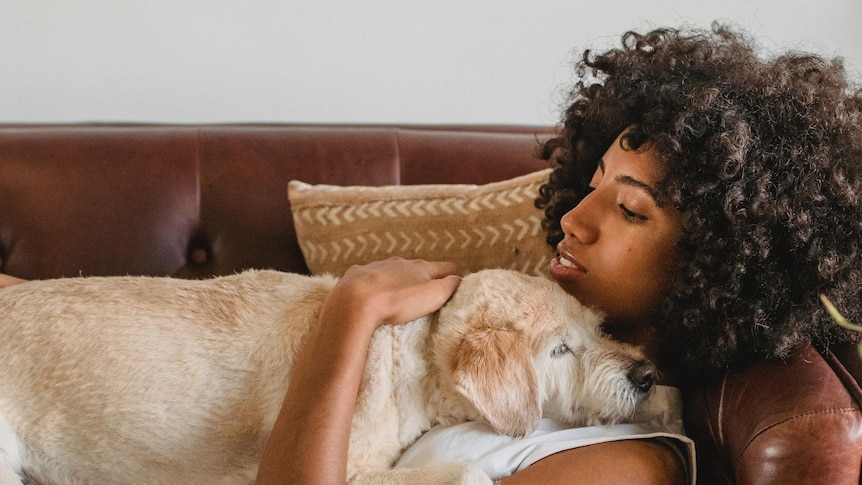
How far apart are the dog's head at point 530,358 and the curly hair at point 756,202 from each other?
19cm

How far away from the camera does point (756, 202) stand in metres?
1.46

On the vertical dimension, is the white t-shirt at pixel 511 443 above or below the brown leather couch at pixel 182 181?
below

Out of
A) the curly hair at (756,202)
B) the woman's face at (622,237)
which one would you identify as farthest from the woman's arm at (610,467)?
the woman's face at (622,237)

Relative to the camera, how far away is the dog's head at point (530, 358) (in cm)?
142

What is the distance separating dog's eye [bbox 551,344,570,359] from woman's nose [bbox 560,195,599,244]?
0.78ft

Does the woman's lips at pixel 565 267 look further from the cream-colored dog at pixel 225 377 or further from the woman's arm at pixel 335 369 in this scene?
the woman's arm at pixel 335 369

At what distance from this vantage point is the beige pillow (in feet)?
6.48

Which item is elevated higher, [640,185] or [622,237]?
[640,185]

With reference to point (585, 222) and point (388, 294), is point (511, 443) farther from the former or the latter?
point (585, 222)

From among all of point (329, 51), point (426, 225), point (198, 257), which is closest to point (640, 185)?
point (426, 225)

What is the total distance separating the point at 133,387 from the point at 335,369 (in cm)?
42

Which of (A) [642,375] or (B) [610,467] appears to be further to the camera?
(A) [642,375]

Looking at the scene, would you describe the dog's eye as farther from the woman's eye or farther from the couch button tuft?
the couch button tuft

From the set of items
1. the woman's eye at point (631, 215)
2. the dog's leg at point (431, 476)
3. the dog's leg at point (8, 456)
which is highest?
the woman's eye at point (631, 215)
